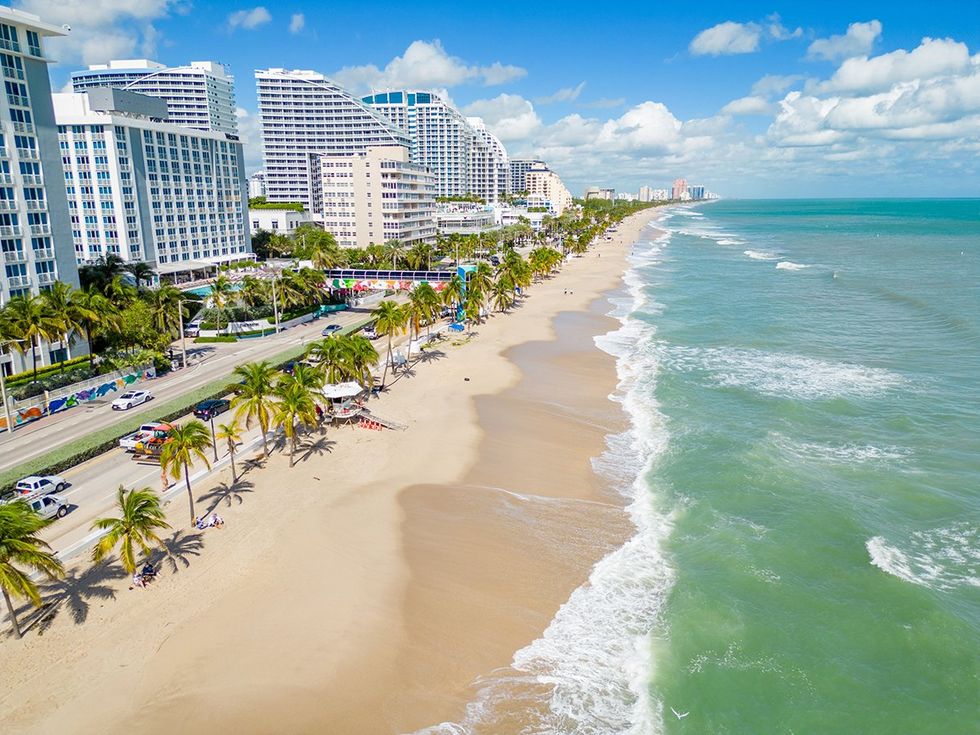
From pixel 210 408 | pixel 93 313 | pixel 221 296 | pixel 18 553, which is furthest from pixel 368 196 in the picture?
pixel 18 553

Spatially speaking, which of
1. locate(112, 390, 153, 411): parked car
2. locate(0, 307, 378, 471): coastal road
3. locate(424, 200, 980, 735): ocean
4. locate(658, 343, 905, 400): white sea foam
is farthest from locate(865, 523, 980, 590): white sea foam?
locate(112, 390, 153, 411): parked car

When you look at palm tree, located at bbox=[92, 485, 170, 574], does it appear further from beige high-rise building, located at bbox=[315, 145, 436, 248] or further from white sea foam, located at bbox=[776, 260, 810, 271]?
white sea foam, located at bbox=[776, 260, 810, 271]

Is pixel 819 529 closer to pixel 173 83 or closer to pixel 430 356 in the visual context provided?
pixel 430 356

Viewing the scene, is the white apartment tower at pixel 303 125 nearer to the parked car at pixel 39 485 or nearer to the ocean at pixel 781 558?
the ocean at pixel 781 558

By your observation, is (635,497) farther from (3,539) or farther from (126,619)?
(3,539)

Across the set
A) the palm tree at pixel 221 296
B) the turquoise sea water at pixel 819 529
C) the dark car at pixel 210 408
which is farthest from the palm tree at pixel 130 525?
the palm tree at pixel 221 296

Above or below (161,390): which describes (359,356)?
above
